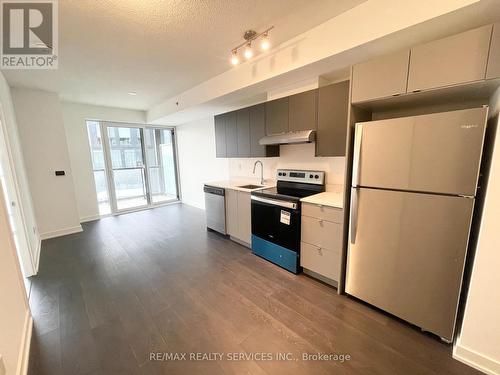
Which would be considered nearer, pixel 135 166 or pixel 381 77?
pixel 381 77

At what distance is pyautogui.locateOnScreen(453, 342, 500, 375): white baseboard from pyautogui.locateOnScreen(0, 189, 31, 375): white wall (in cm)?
291

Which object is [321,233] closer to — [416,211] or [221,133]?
[416,211]

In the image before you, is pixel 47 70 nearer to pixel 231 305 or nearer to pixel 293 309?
pixel 231 305

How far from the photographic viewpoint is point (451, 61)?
55.5 inches

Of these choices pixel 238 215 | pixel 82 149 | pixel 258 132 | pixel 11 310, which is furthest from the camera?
pixel 82 149

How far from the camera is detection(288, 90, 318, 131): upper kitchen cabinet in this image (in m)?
2.52

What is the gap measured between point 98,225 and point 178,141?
2991 millimetres

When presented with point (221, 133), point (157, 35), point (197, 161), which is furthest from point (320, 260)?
point (197, 161)

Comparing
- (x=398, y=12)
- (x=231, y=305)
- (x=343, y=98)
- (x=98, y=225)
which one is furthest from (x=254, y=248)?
(x=98, y=225)

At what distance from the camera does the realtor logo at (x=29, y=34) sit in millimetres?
1679

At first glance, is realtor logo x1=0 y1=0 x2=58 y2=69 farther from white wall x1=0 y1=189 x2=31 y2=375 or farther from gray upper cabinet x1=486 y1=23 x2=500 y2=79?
gray upper cabinet x1=486 y1=23 x2=500 y2=79

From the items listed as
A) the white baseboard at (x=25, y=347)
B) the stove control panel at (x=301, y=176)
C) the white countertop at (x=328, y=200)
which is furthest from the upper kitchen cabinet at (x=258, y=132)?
the white baseboard at (x=25, y=347)

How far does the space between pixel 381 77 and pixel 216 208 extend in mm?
2941

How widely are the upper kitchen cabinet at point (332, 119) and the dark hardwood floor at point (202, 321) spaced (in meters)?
1.58
